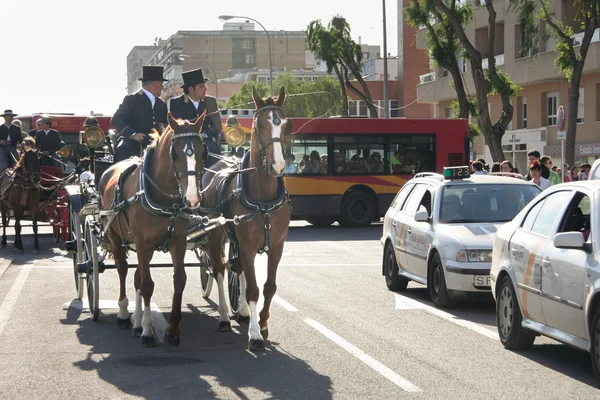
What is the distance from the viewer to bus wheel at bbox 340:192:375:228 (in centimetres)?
3127

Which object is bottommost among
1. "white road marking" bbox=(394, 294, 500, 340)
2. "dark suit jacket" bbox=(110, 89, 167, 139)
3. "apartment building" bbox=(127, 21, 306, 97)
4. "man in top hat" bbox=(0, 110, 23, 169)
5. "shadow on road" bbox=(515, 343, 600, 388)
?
"white road marking" bbox=(394, 294, 500, 340)

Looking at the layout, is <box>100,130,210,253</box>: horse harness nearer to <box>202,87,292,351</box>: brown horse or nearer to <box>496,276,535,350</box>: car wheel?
<box>202,87,292,351</box>: brown horse

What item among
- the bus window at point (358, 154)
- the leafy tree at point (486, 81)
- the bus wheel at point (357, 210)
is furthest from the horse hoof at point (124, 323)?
the leafy tree at point (486, 81)

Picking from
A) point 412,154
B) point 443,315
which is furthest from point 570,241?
point 412,154

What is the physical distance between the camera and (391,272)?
15.0 metres

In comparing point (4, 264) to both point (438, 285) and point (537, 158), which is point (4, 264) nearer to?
point (438, 285)

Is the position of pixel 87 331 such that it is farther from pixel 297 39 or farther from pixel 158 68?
pixel 297 39

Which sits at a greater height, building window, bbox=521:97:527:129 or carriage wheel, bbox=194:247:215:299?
building window, bbox=521:97:527:129

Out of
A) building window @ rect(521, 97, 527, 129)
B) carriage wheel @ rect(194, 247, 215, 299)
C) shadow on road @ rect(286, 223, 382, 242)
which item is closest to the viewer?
carriage wheel @ rect(194, 247, 215, 299)

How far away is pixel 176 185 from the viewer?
33.0 ft

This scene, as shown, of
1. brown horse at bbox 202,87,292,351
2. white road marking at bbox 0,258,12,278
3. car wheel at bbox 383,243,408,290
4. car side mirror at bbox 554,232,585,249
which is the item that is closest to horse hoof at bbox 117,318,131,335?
brown horse at bbox 202,87,292,351

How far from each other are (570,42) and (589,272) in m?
23.2

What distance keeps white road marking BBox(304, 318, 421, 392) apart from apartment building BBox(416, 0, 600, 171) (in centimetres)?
3372

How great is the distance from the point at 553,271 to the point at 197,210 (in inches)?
140
